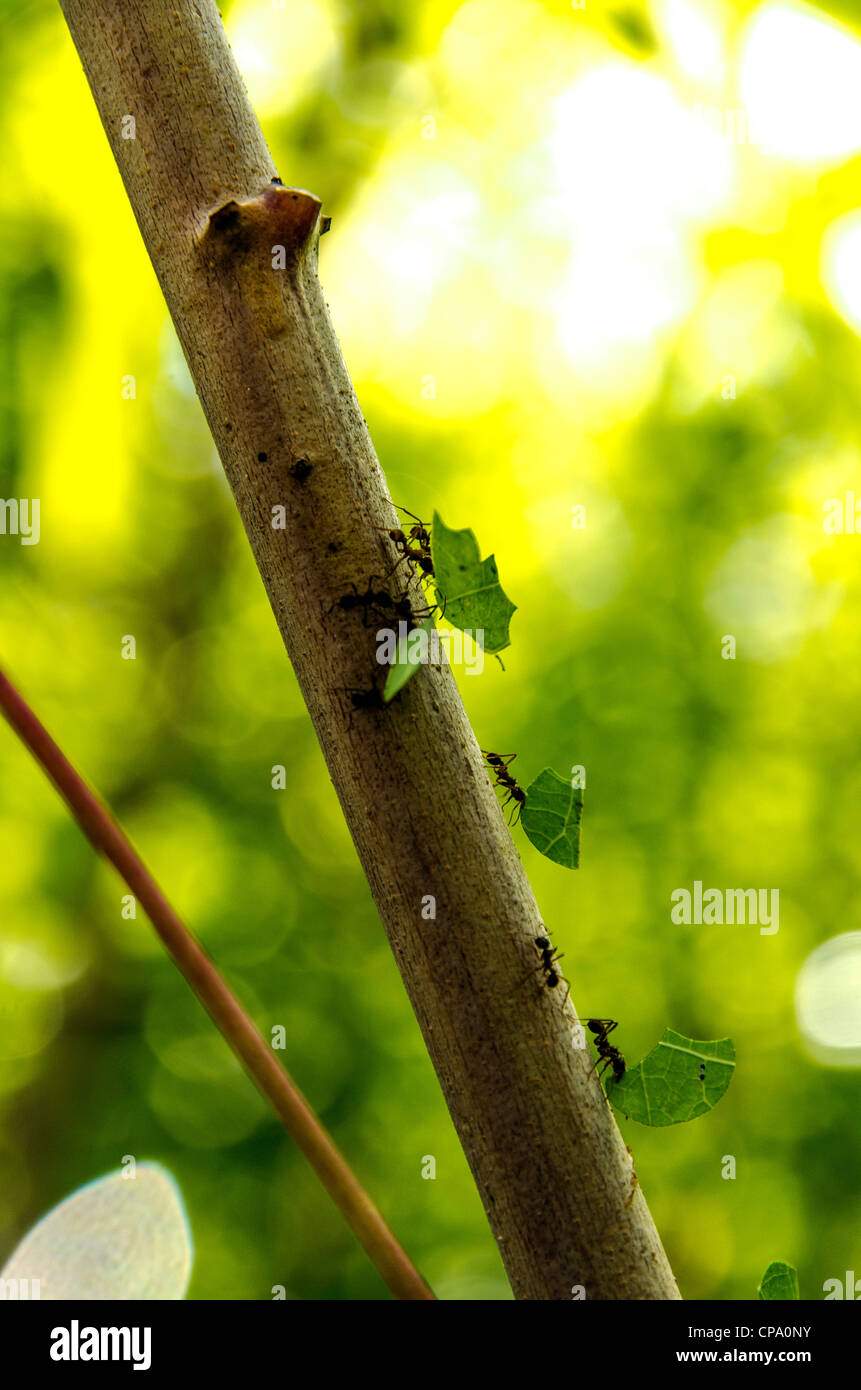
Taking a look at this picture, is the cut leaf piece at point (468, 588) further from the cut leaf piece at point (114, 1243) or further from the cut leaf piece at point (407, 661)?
the cut leaf piece at point (114, 1243)

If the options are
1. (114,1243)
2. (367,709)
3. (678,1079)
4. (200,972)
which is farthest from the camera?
(114,1243)

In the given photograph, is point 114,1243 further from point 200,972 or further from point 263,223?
point 263,223

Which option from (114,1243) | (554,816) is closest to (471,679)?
(114,1243)

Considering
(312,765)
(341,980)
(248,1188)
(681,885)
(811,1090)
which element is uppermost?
(312,765)

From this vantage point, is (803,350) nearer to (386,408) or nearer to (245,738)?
(386,408)
